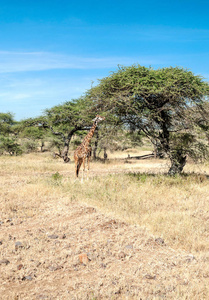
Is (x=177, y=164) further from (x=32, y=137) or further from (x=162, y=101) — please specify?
(x=32, y=137)

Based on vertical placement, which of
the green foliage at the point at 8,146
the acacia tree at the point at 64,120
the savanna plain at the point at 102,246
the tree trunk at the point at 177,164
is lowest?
the savanna plain at the point at 102,246

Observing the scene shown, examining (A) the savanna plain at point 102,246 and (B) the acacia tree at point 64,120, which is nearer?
(A) the savanna plain at point 102,246

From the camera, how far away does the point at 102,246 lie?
16.0 feet

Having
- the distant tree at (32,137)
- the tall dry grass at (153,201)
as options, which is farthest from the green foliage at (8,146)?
the tall dry grass at (153,201)

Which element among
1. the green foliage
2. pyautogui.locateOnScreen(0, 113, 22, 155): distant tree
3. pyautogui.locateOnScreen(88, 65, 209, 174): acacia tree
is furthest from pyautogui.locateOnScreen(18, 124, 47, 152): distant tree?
pyautogui.locateOnScreen(88, 65, 209, 174): acacia tree

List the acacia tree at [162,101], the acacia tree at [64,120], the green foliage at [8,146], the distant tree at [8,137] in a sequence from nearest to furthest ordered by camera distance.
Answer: the acacia tree at [162,101] < the acacia tree at [64,120] < the green foliage at [8,146] < the distant tree at [8,137]

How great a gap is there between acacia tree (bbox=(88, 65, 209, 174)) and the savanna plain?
135 inches

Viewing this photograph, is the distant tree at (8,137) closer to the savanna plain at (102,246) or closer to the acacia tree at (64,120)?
the acacia tree at (64,120)

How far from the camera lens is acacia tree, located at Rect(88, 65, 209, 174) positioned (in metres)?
10.7

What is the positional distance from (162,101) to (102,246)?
7969 millimetres

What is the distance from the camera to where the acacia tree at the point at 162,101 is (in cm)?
1069

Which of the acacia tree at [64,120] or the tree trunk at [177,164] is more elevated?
the acacia tree at [64,120]

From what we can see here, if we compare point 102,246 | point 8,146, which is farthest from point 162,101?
point 8,146

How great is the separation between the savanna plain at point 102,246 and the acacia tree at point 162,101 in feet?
11.2
